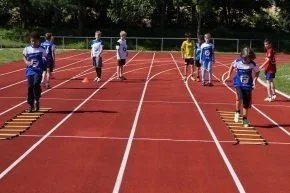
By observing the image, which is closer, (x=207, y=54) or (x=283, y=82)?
(x=207, y=54)

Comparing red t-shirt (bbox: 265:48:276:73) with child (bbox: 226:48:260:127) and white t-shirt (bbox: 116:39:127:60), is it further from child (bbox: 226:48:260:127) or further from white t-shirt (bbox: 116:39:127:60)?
white t-shirt (bbox: 116:39:127:60)

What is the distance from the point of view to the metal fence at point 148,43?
151 ft

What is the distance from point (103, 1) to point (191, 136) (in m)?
41.5

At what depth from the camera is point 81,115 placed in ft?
41.2

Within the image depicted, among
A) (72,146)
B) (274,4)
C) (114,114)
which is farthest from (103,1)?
(72,146)

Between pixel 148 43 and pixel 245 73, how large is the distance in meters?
37.0

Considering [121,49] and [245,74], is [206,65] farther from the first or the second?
[245,74]

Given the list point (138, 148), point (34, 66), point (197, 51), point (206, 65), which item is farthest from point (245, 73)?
point (197, 51)

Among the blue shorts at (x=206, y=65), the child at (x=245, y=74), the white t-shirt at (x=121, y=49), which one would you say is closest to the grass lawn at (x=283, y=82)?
the blue shorts at (x=206, y=65)

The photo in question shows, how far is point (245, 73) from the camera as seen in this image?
1131 cm

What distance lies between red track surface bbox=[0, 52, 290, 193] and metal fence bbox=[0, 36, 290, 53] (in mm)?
29582

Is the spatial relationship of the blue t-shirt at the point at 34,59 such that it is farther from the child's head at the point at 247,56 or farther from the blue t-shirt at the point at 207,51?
the blue t-shirt at the point at 207,51

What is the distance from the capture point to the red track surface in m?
7.29

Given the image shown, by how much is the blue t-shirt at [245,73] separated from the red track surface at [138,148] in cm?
92
